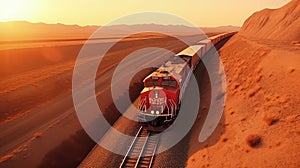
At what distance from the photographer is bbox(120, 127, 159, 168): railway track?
14472mm

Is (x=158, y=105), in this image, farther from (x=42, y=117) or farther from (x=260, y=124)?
(x=42, y=117)

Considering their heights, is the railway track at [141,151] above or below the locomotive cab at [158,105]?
below

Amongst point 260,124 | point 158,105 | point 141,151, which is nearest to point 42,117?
point 141,151

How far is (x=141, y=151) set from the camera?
609 inches

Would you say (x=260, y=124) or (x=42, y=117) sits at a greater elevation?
(x=42, y=117)

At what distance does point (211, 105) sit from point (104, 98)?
439 inches

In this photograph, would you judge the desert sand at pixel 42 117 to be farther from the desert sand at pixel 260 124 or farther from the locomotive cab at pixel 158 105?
the desert sand at pixel 260 124

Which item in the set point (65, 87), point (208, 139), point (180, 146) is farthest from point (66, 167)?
point (65, 87)

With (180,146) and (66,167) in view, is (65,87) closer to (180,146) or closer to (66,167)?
(66,167)

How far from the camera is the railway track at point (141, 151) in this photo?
14472 mm

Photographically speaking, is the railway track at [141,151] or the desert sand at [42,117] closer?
the railway track at [141,151]

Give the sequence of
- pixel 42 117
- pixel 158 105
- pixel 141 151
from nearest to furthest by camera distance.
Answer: pixel 141 151 → pixel 158 105 → pixel 42 117

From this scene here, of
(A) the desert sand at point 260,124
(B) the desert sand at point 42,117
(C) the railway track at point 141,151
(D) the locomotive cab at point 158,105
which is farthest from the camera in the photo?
(D) the locomotive cab at point 158,105

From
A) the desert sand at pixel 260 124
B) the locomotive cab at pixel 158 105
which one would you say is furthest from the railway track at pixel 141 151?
the desert sand at pixel 260 124
